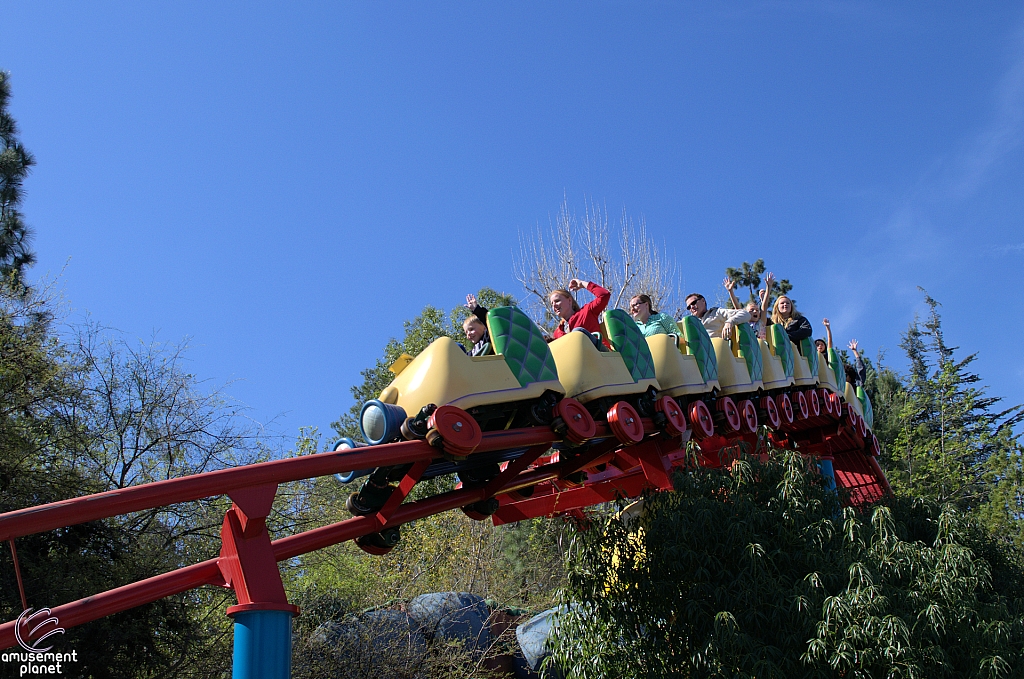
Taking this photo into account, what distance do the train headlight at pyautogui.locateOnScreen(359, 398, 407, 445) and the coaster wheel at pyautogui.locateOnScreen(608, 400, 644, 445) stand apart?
58.4 inches

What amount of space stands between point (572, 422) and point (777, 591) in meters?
1.48

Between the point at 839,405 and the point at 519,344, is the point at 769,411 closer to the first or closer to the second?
the point at 839,405

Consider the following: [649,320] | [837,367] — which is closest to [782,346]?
[837,367]

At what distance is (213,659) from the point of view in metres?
7.00

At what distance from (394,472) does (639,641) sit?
73.1 inches

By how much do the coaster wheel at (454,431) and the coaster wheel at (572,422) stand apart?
0.70 metres

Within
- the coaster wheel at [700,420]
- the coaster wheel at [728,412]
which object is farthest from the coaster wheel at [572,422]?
the coaster wheel at [728,412]

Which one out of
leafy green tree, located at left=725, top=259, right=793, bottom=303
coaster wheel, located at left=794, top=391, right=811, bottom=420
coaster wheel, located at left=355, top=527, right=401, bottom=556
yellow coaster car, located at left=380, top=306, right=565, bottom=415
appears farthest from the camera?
leafy green tree, located at left=725, top=259, right=793, bottom=303

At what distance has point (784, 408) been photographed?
25.1ft

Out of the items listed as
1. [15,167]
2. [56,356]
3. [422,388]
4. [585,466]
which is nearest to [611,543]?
[585,466]

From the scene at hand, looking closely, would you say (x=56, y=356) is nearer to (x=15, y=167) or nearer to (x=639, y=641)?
(x=15, y=167)

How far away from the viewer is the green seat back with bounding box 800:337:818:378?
27.1 ft

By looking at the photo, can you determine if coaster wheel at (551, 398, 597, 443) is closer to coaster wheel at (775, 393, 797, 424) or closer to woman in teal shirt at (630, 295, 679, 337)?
woman in teal shirt at (630, 295, 679, 337)

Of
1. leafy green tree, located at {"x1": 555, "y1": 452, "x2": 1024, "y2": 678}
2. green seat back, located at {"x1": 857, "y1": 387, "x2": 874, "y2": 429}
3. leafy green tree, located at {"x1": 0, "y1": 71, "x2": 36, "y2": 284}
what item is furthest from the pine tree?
leafy green tree, located at {"x1": 0, "y1": 71, "x2": 36, "y2": 284}
